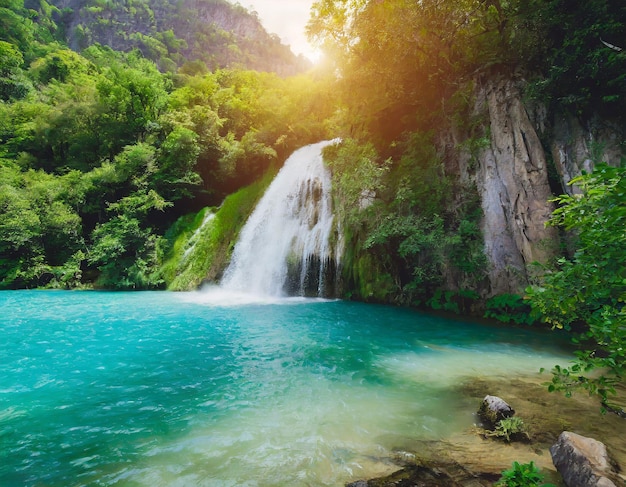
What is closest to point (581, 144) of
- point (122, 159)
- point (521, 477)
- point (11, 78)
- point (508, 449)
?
point (508, 449)

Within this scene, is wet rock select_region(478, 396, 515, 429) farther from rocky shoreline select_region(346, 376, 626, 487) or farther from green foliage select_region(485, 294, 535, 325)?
green foliage select_region(485, 294, 535, 325)

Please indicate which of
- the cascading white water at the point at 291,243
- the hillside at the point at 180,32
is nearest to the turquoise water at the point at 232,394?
the cascading white water at the point at 291,243

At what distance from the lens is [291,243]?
50.4ft

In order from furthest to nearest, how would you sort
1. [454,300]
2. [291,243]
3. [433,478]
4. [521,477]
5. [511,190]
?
[291,243], [454,300], [511,190], [433,478], [521,477]

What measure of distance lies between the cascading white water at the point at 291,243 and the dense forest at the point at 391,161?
99 cm

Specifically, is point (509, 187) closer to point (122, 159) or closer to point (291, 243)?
point (291, 243)

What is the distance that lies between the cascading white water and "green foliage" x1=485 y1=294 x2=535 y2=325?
636cm

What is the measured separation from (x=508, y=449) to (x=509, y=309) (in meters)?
7.73

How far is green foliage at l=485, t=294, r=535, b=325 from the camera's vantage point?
9125 mm

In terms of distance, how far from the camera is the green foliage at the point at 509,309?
912 centimetres

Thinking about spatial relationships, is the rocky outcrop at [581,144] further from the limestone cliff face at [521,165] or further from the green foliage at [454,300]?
the green foliage at [454,300]

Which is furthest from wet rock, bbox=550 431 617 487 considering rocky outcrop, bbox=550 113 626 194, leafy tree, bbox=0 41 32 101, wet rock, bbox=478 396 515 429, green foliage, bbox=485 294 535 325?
leafy tree, bbox=0 41 32 101

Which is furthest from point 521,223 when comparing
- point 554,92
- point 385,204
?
point 385,204

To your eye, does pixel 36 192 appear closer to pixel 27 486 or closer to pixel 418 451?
pixel 27 486
